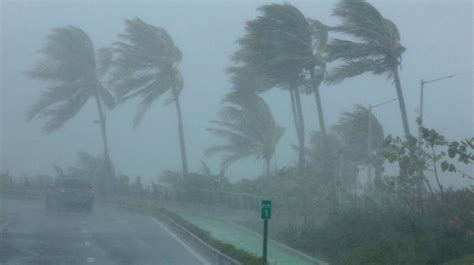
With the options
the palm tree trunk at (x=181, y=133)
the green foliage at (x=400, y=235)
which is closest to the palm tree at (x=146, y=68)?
the palm tree trunk at (x=181, y=133)

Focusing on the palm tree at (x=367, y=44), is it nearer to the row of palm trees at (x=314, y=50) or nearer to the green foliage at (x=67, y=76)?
the row of palm trees at (x=314, y=50)

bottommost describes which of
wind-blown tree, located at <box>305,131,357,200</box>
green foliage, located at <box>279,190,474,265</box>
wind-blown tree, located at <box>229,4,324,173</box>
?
green foliage, located at <box>279,190,474,265</box>

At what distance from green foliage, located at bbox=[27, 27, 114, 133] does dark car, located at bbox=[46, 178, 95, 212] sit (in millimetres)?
9960

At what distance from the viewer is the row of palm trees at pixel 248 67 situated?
30.9 metres

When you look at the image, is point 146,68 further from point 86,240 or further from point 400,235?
point 400,235

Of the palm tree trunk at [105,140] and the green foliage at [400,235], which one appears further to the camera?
the palm tree trunk at [105,140]

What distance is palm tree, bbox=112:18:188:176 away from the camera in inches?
1855

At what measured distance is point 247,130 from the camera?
4775 cm

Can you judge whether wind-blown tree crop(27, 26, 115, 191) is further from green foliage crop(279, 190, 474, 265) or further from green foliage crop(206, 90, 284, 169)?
green foliage crop(279, 190, 474, 265)

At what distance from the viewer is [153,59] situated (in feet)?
155

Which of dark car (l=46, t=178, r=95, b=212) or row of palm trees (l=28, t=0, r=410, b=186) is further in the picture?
dark car (l=46, t=178, r=95, b=212)

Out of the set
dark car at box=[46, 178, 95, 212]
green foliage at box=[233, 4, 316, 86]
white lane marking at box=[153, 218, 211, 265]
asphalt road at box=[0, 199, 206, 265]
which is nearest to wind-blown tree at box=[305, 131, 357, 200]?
green foliage at box=[233, 4, 316, 86]

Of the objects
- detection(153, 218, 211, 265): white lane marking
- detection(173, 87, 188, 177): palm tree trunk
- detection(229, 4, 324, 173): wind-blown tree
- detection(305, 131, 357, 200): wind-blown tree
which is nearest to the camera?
detection(153, 218, 211, 265): white lane marking

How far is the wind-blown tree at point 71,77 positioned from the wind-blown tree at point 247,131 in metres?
7.87
